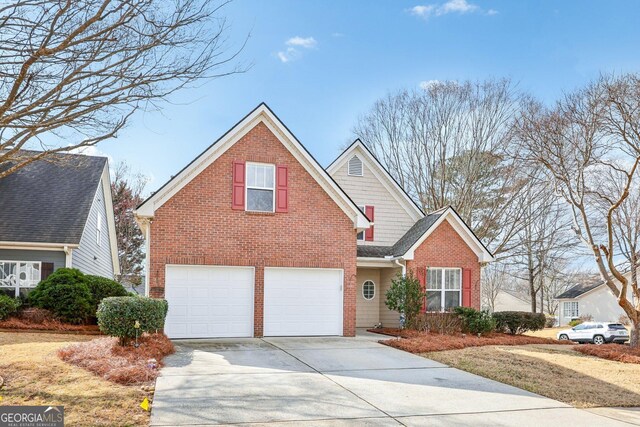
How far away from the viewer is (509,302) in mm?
59062

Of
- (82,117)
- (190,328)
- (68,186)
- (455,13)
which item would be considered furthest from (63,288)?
(455,13)

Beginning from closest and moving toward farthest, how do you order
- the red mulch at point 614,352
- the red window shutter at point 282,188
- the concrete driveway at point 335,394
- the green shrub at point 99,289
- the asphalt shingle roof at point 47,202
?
the concrete driveway at point 335,394 < the red mulch at point 614,352 < the red window shutter at point 282,188 < the green shrub at point 99,289 < the asphalt shingle roof at point 47,202

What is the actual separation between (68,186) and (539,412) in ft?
64.8

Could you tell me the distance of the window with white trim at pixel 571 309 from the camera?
44.4 metres

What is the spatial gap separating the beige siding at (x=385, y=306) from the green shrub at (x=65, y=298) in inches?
402

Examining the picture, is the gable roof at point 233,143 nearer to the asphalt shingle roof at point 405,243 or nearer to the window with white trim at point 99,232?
the asphalt shingle roof at point 405,243

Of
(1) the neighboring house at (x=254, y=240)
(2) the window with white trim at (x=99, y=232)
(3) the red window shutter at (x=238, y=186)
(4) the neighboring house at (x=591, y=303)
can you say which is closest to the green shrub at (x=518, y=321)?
(1) the neighboring house at (x=254, y=240)

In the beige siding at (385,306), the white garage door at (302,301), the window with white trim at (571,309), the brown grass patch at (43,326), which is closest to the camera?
the brown grass patch at (43,326)

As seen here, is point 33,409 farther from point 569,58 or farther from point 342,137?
point 342,137

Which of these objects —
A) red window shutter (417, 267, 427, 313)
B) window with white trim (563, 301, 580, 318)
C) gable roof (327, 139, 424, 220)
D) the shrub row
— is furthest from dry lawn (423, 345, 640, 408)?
window with white trim (563, 301, 580, 318)

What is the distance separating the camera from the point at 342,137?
32.5 m

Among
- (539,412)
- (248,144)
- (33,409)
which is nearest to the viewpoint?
(33,409)

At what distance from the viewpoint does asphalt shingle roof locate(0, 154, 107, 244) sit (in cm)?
1877

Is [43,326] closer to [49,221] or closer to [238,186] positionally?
[49,221]
